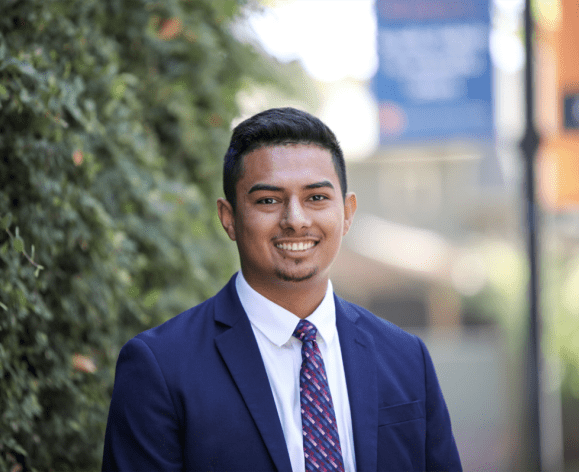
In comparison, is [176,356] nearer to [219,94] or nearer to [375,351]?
[375,351]

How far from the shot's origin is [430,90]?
5.57 metres

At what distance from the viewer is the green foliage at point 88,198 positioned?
7.24 feet

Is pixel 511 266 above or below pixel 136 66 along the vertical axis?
below

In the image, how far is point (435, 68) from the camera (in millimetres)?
5527

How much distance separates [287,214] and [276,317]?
0.32m

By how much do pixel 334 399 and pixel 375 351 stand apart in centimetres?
22

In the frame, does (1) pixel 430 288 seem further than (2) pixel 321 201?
Yes

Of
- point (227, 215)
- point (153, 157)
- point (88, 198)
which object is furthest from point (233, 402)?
point (153, 157)

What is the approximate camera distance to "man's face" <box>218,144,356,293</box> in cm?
182

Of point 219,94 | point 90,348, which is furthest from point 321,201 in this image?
point 219,94

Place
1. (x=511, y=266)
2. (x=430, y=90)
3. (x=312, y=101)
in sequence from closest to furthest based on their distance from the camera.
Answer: (x=312, y=101)
(x=430, y=90)
(x=511, y=266)

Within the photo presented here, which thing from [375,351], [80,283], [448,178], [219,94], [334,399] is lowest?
[334,399]

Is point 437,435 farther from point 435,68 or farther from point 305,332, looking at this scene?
point 435,68

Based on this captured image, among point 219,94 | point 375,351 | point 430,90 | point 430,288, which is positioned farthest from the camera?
point 430,288
